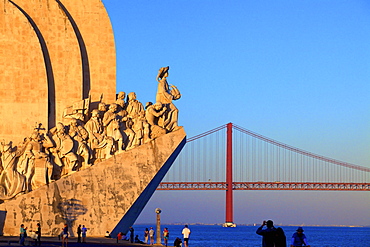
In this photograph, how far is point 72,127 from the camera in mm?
18547

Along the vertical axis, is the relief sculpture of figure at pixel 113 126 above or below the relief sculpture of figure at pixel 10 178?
above

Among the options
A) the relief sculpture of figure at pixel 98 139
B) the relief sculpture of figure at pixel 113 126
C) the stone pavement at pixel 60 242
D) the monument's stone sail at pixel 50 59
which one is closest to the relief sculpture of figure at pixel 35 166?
the monument's stone sail at pixel 50 59

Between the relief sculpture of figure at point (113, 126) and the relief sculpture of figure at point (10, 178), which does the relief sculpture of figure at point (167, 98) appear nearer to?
the relief sculpture of figure at point (113, 126)

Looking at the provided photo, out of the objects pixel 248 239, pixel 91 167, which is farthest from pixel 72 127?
pixel 248 239

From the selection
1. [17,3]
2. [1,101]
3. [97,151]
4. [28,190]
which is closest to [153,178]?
[97,151]

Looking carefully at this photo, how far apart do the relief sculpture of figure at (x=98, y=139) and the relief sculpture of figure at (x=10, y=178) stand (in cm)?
163

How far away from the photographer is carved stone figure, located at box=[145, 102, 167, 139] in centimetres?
1888

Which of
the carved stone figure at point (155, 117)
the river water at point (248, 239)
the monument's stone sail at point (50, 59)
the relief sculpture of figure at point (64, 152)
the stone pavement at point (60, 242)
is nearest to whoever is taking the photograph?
the stone pavement at point (60, 242)

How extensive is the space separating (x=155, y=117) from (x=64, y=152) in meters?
2.31

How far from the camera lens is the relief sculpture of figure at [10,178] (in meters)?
17.7

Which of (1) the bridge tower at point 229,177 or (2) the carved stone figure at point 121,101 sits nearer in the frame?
(2) the carved stone figure at point 121,101

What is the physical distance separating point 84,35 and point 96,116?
2.28 m

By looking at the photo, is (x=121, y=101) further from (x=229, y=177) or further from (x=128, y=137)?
(x=229, y=177)

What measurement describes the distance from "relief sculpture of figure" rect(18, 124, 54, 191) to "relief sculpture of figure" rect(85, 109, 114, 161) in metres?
1.08
